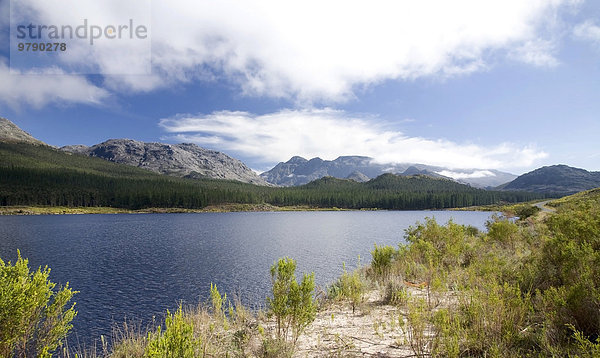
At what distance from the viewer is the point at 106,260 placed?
1443 inches

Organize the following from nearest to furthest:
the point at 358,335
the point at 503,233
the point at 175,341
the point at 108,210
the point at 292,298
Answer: the point at 175,341
the point at 292,298
the point at 358,335
the point at 503,233
the point at 108,210

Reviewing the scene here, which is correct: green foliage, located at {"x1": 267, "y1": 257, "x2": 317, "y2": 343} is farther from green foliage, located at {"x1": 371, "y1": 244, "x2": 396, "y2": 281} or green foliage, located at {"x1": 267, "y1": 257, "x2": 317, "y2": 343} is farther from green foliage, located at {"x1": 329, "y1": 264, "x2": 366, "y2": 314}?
green foliage, located at {"x1": 371, "y1": 244, "x2": 396, "y2": 281}

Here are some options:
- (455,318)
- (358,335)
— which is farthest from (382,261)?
(455,318)

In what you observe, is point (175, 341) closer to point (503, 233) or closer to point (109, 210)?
point (503, 233)

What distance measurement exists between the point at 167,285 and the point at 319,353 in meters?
22.3

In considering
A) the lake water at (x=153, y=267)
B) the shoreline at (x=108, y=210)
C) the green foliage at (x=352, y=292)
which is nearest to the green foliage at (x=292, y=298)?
the green foliage at (x=352, y=292)

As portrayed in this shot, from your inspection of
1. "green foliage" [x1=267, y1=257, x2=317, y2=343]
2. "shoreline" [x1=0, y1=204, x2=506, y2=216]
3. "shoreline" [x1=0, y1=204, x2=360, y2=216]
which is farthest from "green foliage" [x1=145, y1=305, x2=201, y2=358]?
"shoreline" [x1=0, y1=204, x2=360, y2=216]

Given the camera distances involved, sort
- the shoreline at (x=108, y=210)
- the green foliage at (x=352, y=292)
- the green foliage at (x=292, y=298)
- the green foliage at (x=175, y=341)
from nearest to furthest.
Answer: the green foliage at (x=175, y=341) < the green foliage at (x=292, y=298) < the green foliage at (x=352, y=292) < the shoreline at (x=108, y=210)

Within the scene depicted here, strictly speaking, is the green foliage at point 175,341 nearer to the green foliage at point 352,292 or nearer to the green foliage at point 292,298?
the green foliage at point 292,298

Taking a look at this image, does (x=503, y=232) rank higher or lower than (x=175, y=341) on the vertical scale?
lower

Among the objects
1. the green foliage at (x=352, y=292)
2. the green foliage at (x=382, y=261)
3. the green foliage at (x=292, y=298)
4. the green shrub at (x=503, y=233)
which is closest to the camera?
the green foliage at (x=292, y=298)

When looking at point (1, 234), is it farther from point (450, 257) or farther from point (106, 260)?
point (450, 257)

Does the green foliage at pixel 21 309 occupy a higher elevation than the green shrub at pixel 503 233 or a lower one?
higher

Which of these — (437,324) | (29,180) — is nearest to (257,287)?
(437,324)
